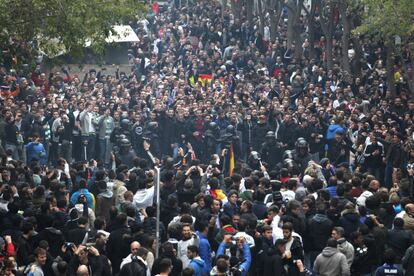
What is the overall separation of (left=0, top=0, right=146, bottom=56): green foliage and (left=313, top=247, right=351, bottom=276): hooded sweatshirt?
25.1 ft

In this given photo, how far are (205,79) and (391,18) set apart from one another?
923 cm

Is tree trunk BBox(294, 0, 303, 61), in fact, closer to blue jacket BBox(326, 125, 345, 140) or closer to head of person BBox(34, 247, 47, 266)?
blue jacket BBox(326, 125, 345, 140)

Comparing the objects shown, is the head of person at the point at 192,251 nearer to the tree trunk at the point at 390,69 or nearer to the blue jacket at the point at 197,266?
the blue jacket at the point at 197,266

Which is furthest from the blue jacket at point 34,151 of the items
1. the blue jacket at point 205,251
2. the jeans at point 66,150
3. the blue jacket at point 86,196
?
the blue jacket at point 205,251

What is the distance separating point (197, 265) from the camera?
1588 cm

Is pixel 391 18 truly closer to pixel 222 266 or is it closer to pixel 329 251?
pixel 329 251

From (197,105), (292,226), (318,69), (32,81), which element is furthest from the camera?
(318,69)

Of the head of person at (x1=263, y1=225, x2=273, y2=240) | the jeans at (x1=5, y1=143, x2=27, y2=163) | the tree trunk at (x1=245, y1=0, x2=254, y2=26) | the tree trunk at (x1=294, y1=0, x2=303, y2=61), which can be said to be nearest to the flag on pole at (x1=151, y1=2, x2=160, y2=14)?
the tree trunk at (x1=245, y1=0, x2=254, y2=26)

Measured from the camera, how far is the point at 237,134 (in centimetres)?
2823

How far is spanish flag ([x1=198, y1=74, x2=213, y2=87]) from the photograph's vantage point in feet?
125

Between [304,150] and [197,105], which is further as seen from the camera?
[197,105]

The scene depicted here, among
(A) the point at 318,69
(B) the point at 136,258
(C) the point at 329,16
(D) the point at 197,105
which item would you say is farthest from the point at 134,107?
(B) the point at 136,258

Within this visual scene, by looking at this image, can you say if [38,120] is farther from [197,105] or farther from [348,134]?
[348,134]

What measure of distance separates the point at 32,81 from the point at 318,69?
8.64 meters
